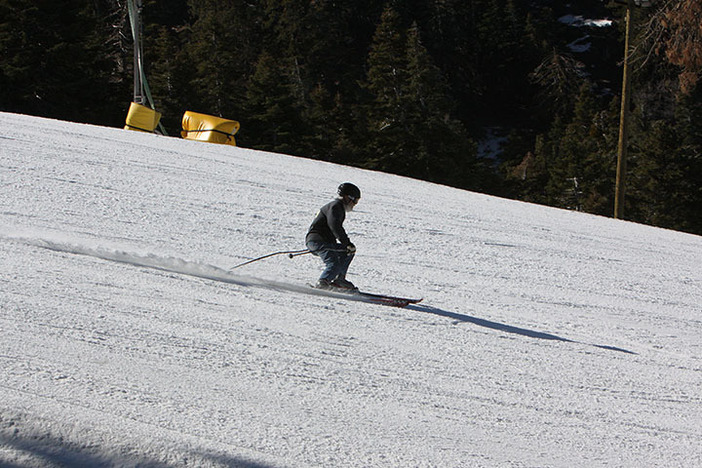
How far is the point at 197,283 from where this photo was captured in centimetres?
748

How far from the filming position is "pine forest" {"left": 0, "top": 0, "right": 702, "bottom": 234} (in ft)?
125

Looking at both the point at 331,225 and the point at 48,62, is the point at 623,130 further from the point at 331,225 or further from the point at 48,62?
the point at 48,62

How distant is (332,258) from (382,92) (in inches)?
1538

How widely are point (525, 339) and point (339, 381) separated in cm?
262

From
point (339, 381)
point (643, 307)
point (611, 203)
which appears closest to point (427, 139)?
point (611, 203)

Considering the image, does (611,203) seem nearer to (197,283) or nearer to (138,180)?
(138,180)

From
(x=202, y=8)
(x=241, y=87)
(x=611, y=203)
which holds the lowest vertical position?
(x=611, y=203)

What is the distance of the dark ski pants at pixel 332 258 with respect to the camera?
7629 millimetres

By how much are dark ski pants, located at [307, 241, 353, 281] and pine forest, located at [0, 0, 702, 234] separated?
13.9 m

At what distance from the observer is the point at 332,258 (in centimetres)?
769

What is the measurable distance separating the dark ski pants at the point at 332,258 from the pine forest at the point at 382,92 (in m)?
13.9

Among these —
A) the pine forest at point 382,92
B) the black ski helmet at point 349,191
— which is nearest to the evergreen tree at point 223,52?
the pine forest at point 382,92

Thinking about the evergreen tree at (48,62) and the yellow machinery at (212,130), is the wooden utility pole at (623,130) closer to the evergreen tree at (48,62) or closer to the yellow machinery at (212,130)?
the yellow machinery at (212,130)

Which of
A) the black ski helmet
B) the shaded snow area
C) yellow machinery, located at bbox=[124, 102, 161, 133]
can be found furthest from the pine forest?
the black ski helmet
